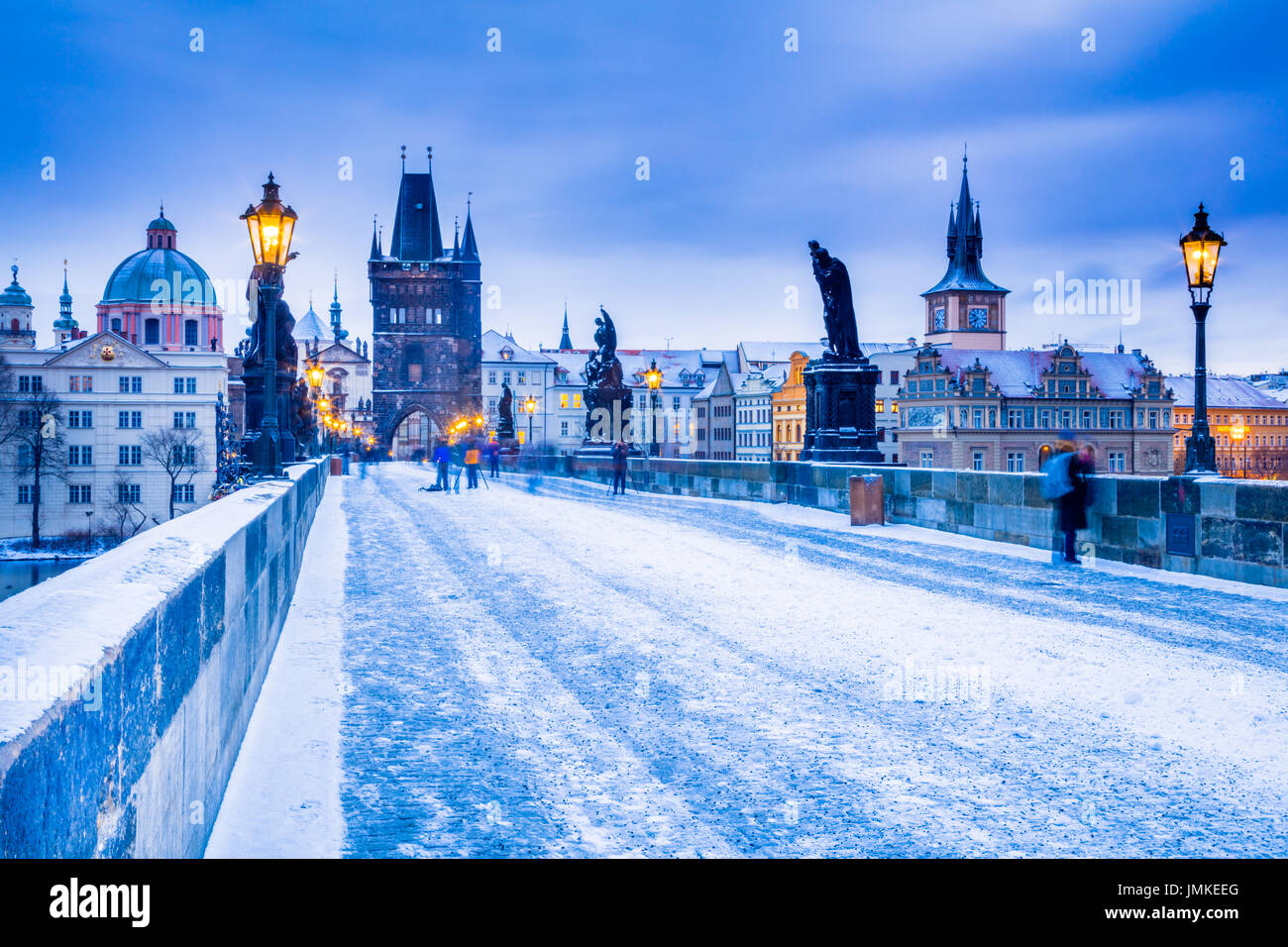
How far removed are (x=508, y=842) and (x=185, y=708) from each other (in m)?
1.23

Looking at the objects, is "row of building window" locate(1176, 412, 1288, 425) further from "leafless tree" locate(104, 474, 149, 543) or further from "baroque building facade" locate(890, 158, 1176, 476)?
"leafless tree" locate(104, 474, 149, 543)

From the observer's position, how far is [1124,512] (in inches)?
499

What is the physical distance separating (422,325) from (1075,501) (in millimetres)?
108205

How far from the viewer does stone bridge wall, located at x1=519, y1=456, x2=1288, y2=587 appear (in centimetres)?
1066

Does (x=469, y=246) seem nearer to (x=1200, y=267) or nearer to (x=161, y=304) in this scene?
(x=161, y=304)

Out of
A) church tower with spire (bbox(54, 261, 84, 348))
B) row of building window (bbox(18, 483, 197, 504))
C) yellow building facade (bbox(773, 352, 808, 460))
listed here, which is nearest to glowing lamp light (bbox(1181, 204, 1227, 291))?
row of building window (bbox(18, 483, 197, 504))

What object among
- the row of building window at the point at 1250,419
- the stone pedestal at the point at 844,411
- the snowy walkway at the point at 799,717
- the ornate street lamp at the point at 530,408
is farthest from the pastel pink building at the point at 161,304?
the snowy walkway at the point at 799,717

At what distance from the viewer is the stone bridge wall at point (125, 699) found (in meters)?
1.90

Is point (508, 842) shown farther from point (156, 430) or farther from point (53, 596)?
point (156, 430)

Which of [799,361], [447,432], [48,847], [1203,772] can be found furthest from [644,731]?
[447,432]

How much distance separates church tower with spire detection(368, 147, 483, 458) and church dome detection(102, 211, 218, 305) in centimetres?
2048

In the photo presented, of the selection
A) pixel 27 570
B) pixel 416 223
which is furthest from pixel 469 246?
pixel 27 570

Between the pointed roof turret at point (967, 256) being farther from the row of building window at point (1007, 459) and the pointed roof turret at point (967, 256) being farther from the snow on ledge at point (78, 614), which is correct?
the snow on ledge at point (78, 614)

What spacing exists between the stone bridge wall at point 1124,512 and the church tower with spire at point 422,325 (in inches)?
3754
